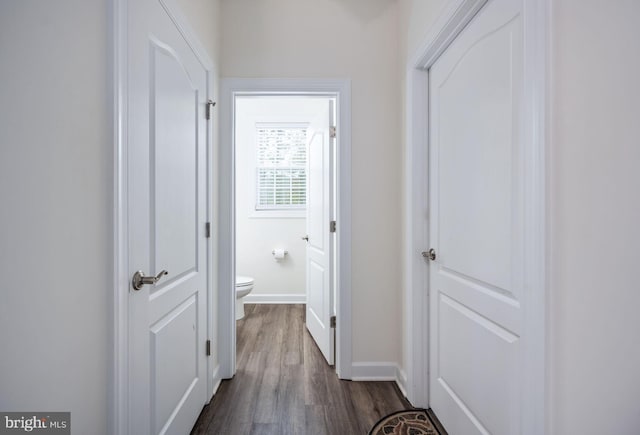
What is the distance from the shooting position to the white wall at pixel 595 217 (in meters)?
0.71

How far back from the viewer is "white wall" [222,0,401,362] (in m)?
2.11

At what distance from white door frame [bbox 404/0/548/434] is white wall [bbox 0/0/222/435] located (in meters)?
1.23

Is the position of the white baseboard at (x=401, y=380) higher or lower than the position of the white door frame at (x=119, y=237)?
lower

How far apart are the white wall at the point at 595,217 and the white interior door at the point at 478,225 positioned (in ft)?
0.72

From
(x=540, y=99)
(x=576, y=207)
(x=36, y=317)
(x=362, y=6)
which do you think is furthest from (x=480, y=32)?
(x=36, y=317)

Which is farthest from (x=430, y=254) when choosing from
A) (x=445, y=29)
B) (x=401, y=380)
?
(x=445, y=29)

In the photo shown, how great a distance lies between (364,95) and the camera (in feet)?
6.98

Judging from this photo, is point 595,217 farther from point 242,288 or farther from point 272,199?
point 272,199

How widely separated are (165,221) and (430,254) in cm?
135

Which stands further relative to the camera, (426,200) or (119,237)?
(426,200)

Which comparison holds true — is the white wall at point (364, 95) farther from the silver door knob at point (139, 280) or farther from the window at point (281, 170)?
the window at point (281, 170)

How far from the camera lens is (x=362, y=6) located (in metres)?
2.12

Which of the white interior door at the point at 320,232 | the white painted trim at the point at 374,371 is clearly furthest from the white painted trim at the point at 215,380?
the white painted trim at the point at 374,371

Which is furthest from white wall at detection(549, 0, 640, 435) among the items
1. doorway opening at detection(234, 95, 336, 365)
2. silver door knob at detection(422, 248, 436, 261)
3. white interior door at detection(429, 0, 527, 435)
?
doorway opening at detection(234, 95, 336, 365)
